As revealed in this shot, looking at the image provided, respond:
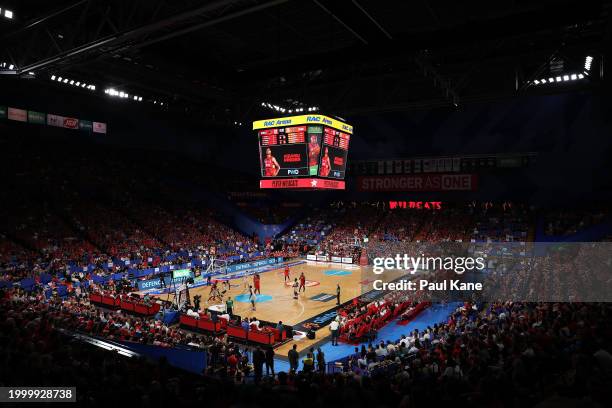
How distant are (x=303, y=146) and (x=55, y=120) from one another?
76.5ft

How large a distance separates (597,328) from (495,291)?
1095cm

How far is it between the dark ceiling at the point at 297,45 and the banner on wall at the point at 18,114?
500 cm

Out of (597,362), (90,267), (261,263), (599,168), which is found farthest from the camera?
(261,263)

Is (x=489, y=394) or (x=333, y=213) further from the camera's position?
(x=333, y=213)

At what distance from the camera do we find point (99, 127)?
37.4 metres

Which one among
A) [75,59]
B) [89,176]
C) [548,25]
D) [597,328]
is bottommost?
[597,328]

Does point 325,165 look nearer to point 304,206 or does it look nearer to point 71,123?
point 304,206

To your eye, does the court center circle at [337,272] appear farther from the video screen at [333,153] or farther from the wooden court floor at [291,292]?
the video screen at [333,153]

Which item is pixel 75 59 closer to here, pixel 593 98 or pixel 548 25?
pixel 548 25

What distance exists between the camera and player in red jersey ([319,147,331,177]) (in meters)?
25.2

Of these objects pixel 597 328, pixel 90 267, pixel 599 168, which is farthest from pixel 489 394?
pixel 599 168

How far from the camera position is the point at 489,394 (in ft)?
16.0

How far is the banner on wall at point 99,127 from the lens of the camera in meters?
37.0

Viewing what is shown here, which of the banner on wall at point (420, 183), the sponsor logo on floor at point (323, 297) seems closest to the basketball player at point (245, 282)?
the sponsor logo on floor at point (323, 297)
